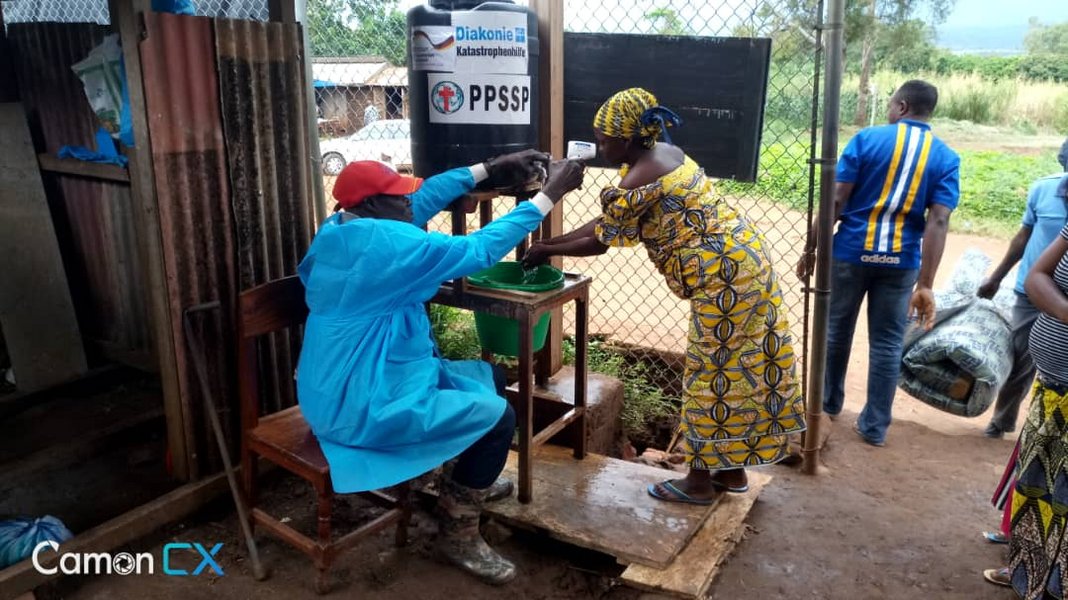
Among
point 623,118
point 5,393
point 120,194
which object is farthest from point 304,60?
point 5,393

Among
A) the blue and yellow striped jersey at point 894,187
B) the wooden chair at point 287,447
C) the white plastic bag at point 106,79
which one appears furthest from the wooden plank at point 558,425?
the white plastic bag at point 106,79

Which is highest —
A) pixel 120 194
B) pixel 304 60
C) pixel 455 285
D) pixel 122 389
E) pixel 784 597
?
pixel 304 60

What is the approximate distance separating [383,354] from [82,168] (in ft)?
7.56

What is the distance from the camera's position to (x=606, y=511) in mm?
3309

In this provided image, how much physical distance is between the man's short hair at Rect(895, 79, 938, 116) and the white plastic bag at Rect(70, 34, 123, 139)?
369cm

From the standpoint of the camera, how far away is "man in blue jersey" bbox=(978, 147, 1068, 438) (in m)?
4.14

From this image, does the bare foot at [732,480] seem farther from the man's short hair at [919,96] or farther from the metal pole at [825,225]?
the man's short hair at [919,96]

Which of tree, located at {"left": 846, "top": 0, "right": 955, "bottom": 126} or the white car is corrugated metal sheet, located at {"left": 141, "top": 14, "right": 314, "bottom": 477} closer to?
the white car

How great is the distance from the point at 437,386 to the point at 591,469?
1.10 meters

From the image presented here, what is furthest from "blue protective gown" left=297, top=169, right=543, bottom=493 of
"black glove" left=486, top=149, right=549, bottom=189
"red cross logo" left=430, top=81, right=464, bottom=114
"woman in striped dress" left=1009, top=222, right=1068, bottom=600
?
"woman in striped dress" left=1009, top=222, right=1068, bottom=600

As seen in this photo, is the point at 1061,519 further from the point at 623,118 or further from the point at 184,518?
the point at 184,518

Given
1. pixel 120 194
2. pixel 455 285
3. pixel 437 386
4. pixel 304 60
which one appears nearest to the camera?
pixel 437 386

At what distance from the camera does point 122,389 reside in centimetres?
435

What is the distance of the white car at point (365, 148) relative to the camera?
11.5m
